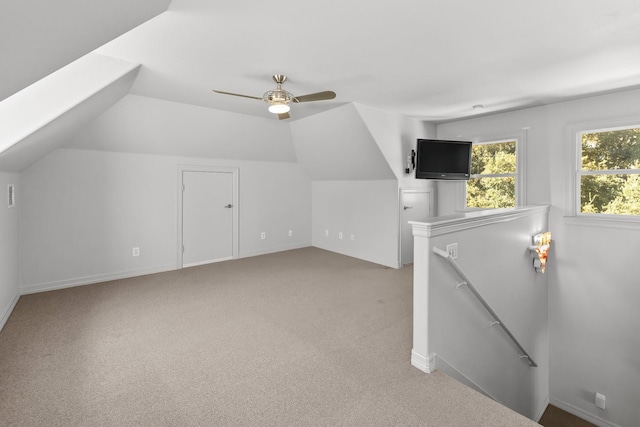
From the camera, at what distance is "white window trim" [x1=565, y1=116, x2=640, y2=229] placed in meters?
3.96

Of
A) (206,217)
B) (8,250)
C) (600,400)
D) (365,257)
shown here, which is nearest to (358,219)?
(365,257)

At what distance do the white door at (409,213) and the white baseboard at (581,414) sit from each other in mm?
2936

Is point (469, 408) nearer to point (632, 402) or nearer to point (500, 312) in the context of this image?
point (500, 312)

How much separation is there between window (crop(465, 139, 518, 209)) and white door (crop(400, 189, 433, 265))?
0.82m

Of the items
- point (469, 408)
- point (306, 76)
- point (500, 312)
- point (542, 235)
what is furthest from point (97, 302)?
point (542, 235)

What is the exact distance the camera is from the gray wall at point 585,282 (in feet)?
13.2

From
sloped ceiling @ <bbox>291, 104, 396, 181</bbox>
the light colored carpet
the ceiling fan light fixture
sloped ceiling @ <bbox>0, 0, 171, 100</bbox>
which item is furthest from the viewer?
sloped ceiling @ <bbox>291, 104, 396, 181</bbox>

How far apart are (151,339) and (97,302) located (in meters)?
1.41

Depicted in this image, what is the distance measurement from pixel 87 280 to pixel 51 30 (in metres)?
4.20

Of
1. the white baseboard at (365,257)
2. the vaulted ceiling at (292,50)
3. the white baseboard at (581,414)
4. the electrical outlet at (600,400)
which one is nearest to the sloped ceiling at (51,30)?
the vaulted ceiling at (292,50)

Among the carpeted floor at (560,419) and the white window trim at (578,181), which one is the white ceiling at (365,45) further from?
the carpeted floor at (560,419)

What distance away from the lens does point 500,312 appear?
339cm

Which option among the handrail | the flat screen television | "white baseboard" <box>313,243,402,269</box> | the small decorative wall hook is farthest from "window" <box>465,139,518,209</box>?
the handrail

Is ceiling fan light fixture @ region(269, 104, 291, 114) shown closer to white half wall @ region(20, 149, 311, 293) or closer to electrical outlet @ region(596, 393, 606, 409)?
white half wall @ region(20, 149, 311, 293)
